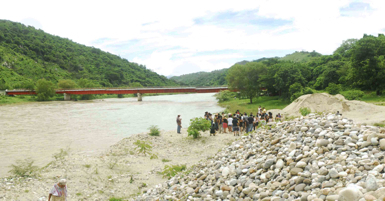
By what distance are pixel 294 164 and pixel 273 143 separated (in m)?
2.33

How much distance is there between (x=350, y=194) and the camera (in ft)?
16.2

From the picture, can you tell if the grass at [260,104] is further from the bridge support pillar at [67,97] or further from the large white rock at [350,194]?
the bridge support pillar at [67,97]

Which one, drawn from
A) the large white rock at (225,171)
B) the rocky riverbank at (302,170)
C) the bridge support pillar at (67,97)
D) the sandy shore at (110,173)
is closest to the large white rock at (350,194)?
the rocky riverbank at (302,170)

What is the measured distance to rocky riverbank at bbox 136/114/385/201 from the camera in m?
5.66

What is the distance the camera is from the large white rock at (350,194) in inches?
193

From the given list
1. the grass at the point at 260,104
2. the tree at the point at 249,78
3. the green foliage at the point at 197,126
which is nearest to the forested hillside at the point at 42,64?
the tree at the point at 249,78

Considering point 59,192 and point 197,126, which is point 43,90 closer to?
point 197,126

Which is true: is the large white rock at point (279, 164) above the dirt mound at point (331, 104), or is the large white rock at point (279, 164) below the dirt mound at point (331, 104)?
below

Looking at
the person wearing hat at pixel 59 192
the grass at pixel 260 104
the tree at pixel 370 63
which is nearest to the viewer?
the person wearing hat at pixel 59 192

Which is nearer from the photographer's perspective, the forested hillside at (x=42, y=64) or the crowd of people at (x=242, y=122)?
the crowd of people at (x=242, y=122)

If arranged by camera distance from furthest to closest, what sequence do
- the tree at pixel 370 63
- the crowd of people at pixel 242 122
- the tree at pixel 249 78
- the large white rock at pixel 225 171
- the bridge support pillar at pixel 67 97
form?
1. the bridge support pillar at pixel 67 97
2. the tree at pixel 249 78
3. the tree at pixel 370 63
4. the crowd of people at pixel 242 122
5. the large white rock at pixel 225 171

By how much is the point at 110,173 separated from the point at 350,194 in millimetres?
12606

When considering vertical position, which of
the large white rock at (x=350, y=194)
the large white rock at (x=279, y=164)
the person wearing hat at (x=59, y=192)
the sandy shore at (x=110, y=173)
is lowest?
the sandy shore at (x=110, y=173)

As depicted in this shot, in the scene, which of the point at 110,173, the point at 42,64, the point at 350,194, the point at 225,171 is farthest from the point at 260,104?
the point at 42,64
